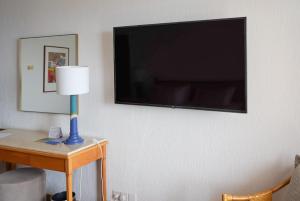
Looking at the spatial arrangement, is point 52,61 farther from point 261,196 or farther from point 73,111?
point 261,196

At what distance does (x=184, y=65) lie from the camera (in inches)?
86.4

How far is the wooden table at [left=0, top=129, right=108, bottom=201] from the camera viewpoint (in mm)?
2303

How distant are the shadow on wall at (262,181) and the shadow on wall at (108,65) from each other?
1.11 m

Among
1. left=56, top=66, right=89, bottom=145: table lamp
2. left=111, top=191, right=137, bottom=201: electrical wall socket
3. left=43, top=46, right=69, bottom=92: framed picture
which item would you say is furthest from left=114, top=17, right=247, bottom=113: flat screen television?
left=111, top=191, right=137, bottom=201: electrical wall socket

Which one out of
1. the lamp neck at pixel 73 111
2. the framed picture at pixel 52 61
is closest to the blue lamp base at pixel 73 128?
the lamp neck at pixel 73 111

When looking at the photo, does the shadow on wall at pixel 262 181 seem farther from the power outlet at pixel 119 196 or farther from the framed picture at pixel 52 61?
the framed picture at pixel 52 61

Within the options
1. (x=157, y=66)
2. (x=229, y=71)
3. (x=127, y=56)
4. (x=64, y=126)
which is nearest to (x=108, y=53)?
(x=127, y=56)

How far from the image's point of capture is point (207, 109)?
2.15 metres

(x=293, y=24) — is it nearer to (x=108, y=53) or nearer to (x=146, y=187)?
(x=108, y=53)

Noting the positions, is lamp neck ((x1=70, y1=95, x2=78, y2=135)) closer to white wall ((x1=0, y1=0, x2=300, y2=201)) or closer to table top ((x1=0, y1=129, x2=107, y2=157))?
table top ((x1=0, y1=129, x2=107, y2=157))

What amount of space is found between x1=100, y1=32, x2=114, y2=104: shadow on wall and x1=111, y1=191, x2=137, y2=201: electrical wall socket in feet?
2.49

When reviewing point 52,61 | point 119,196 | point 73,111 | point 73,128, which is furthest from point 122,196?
point 52,61

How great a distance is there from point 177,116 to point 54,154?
924 mm

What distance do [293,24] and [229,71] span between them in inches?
18.2
